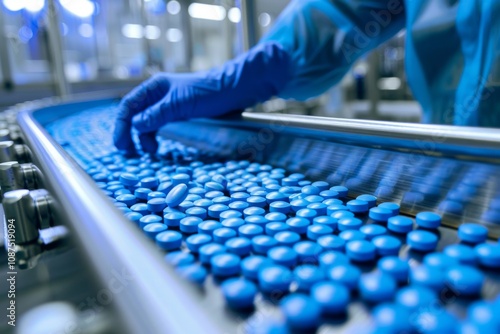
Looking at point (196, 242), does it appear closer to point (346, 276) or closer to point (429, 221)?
point (346, 276)

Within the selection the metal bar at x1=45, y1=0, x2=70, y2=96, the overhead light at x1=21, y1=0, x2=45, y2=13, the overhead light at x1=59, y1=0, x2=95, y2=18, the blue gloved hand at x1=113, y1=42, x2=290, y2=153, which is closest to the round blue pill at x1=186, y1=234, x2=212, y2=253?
the blue gloved hand at x1=113, y1=42, x2=290, y2=153

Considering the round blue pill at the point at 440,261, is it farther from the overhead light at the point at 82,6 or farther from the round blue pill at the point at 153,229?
the overhead light at the point at 82,6

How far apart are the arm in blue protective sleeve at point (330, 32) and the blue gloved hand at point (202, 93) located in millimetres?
148

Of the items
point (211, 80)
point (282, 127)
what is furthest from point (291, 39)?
point (282, 127)

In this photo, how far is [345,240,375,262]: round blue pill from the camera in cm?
45

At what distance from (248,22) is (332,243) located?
52.1 inches

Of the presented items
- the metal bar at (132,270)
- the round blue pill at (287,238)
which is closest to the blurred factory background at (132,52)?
the round blue pill at (287,238)

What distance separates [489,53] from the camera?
1.02 meters

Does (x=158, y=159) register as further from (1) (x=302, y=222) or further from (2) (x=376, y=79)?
(2) (x=376, y=79)

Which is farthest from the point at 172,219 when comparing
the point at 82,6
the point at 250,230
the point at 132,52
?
the point at 132,52

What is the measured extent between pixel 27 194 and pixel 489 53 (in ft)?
3.89

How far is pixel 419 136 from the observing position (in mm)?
621

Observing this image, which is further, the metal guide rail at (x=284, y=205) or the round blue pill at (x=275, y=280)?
the round blue pill at (x=275, y=280)

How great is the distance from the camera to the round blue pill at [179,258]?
445 millimetres
